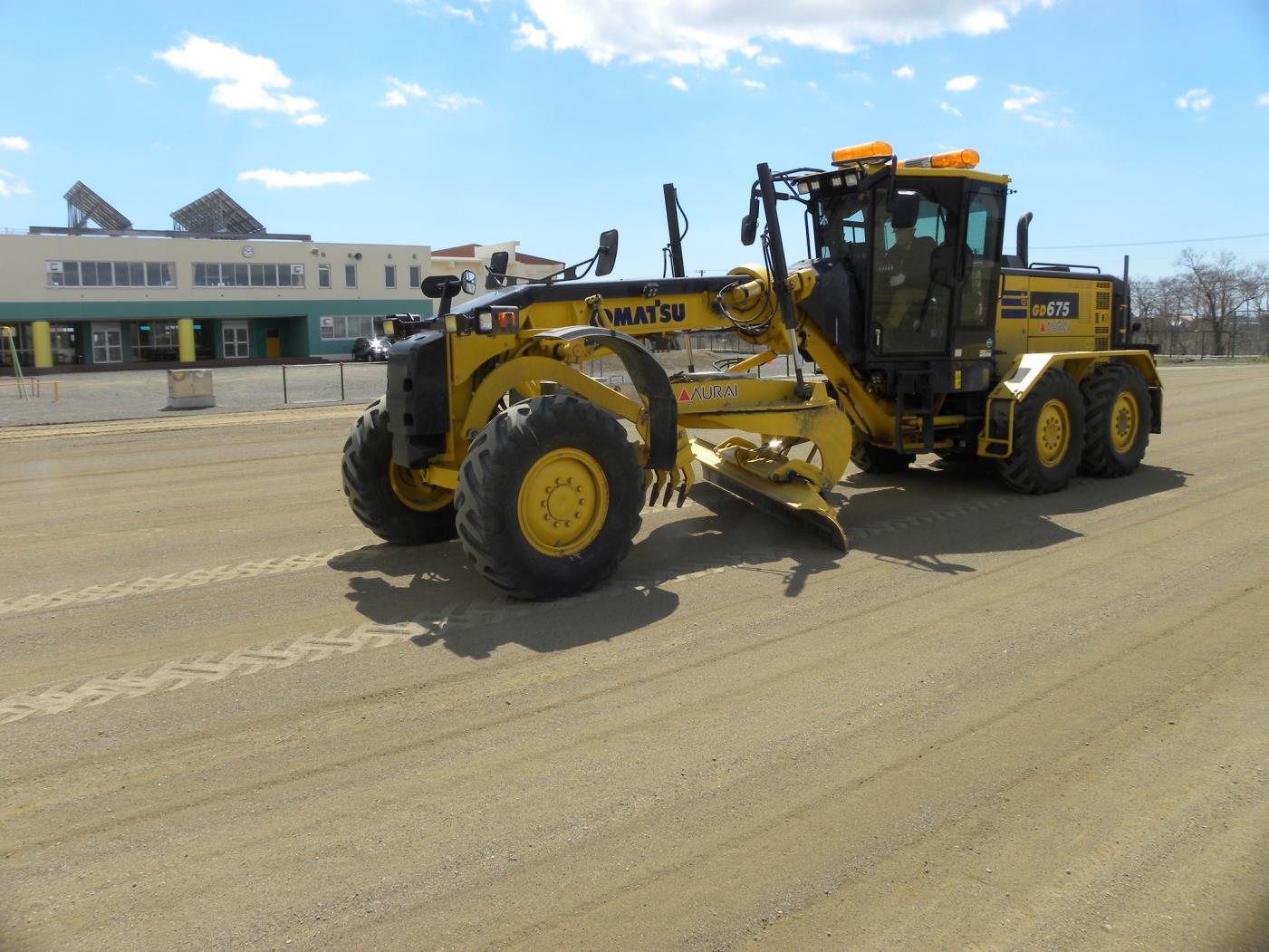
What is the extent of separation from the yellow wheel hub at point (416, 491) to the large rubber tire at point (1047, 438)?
530 cm

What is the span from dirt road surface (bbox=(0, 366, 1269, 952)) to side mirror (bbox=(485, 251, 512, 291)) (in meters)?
2.06

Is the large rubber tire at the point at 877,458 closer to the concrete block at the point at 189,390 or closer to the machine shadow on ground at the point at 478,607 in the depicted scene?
the machine shadow on ground at the point at 478,607

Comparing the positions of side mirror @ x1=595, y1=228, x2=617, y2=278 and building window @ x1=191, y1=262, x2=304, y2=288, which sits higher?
building window @ x1=191, y1=262, x2=304, y2=288

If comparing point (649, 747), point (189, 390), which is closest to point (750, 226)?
point (649, 747)

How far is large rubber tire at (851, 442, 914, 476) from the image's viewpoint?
10719 mm

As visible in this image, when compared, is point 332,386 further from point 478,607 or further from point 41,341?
point 41,341

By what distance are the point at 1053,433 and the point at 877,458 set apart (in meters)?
1.77

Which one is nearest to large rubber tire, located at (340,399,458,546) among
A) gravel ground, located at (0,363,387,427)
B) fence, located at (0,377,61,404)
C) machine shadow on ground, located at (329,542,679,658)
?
machine shadow on ground, located at (329,542,679,658)

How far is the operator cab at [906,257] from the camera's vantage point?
8906mm

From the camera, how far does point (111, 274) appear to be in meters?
54.0

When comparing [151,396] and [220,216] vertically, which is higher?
[220,216]

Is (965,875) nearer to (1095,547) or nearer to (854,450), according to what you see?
(1095,547)

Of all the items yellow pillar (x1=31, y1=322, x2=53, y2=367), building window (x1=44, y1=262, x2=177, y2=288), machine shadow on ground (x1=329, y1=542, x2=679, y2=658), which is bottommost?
machine shadow on ground (x1=329, y1=542, x2=679, y2=658)

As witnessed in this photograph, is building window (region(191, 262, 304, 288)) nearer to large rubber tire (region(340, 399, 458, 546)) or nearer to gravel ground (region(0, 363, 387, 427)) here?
gravel ground (region(0, 363, 387, 427))
